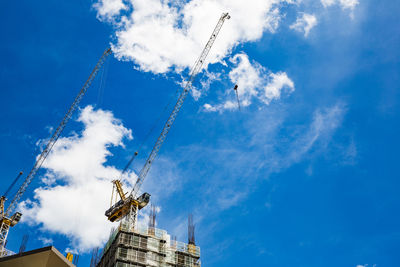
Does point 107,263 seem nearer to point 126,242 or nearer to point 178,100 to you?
point 126,242

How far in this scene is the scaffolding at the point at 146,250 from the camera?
8150 centimetres

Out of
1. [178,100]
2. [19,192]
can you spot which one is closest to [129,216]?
[178,100]

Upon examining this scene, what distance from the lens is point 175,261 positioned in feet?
284

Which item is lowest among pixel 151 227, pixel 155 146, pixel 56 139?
pixel 151 227

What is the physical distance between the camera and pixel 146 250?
8388 cm

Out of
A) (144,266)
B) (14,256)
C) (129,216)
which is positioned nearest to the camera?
(14,256)

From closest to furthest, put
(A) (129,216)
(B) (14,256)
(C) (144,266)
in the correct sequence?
(B) (14,256), (C) (144,266), (A) (129,216)

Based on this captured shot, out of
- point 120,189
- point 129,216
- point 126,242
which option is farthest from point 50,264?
point 120,189

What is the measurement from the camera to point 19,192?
13338cm

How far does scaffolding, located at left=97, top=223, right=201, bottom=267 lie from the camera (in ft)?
267

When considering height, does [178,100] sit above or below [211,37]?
below

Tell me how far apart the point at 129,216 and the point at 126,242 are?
1066 inches

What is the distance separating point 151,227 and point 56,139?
59.6 metres

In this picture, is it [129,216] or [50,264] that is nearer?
[50,264]
